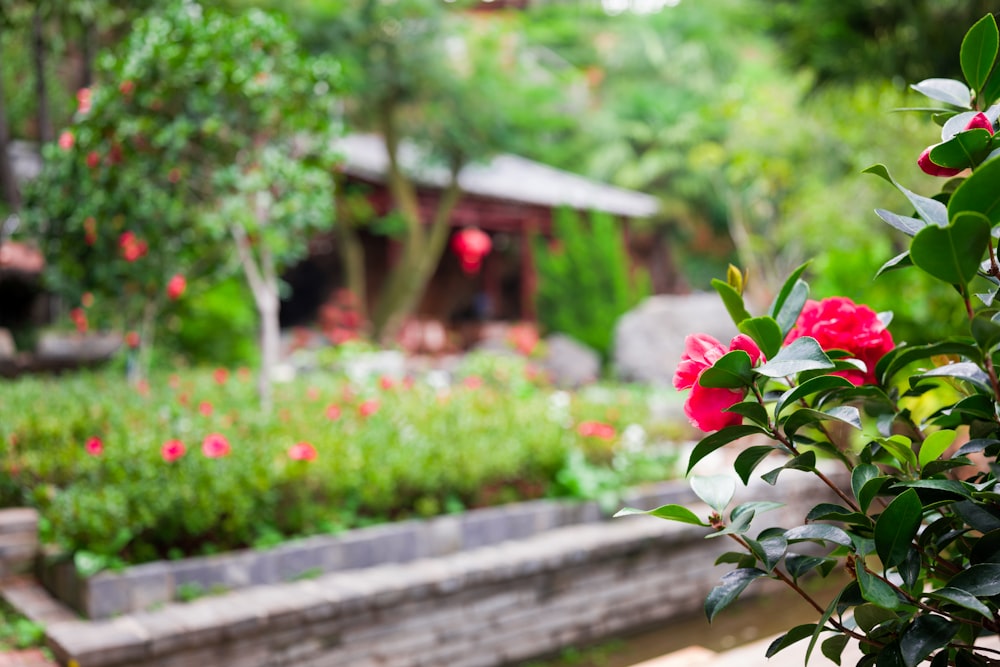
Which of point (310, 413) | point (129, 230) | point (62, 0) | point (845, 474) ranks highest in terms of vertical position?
point (62, 0)

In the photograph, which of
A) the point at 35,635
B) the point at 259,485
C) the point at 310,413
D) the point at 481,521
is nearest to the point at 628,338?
the point at 310,413

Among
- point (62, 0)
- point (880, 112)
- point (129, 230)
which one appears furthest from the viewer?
point (880, 112)

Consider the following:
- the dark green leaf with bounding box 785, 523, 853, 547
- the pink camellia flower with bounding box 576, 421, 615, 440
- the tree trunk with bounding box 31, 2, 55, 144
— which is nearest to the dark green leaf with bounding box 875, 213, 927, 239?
the dark green leaf with bounding box 785, 523, 853, 547

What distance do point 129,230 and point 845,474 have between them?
4907mm

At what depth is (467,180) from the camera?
14227mm

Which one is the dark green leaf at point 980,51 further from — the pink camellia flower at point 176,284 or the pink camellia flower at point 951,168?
the pink camellia flower at point 176,284

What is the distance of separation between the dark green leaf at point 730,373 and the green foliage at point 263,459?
10.2 feet

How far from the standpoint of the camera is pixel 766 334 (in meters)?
0.99

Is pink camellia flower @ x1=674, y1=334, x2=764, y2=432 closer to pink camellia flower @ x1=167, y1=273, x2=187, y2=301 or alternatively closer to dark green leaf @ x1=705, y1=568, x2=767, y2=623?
dark green leaf @ x1=705, y1=568, x2=767, y2=623

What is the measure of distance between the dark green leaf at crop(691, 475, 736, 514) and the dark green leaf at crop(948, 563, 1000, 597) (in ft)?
0.90

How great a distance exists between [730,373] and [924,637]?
35 cm

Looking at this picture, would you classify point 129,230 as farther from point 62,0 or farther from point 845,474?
point 845,474

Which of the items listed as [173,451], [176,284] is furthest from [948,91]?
[176,284]

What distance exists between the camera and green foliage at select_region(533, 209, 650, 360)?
1305cm
